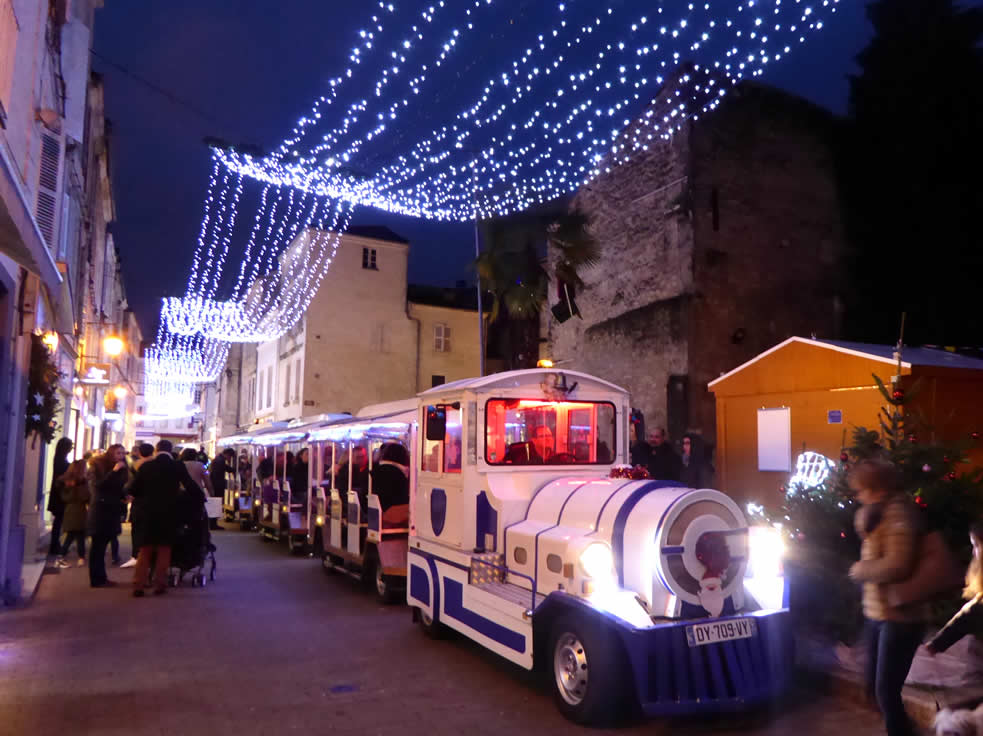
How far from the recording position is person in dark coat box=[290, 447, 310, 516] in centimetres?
1418

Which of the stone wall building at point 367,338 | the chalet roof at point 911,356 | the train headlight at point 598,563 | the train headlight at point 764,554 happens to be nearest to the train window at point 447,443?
the train headlight at point 598,563

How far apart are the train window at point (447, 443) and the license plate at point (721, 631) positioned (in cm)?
268

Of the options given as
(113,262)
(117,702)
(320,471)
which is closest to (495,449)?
(117,702)

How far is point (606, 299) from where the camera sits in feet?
64.7

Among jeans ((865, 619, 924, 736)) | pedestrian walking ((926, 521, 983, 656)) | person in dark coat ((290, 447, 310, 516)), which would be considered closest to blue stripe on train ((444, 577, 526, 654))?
jeans ((865, 619, 924, 736))

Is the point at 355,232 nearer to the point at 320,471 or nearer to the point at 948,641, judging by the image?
the point at 320,471

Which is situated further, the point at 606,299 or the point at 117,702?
the point at 606,299

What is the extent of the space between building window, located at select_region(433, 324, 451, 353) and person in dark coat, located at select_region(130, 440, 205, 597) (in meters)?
21.0

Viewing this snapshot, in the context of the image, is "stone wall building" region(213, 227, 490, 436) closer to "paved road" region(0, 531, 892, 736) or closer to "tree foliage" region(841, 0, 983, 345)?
"tree foliage" region(841, 0, 983, 345)

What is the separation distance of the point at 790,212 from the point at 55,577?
16.9 m

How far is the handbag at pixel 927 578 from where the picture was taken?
12.5 feet

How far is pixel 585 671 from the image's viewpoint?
4.87 metres

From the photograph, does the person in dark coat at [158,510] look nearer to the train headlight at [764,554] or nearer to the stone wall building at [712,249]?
the train headlight at [764,554]

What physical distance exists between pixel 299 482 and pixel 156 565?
4898 millimetres
